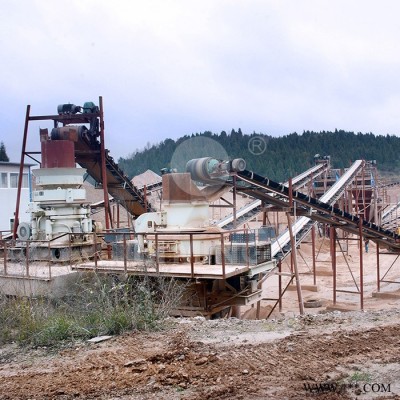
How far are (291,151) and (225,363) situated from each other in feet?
274

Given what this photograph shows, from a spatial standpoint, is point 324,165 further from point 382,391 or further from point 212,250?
point 382,391

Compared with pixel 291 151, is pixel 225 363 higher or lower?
lower

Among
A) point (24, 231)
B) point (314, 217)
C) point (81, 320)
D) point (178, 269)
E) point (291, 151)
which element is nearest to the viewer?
point (81, 320)

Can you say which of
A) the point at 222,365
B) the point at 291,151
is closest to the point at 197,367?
the point at 222,365

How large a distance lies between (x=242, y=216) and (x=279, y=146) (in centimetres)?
7032

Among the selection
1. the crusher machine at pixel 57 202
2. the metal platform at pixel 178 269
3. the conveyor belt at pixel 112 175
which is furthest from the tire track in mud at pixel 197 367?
the conveyor belt at pixel 112 175

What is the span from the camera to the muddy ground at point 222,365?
Answer: 5199 mm

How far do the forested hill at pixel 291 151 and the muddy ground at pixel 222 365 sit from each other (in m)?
68.3

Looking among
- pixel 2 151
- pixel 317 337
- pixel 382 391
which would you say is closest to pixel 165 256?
pixel 317 337

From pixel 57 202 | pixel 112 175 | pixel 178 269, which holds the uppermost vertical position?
pixel 112 175

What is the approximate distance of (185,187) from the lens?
1316 centimetres

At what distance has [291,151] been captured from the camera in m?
87.4

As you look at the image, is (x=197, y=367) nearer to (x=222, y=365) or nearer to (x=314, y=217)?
(x=222, y=365)

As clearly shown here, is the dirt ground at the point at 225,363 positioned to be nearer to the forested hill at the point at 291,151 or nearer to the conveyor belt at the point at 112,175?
the conveyor belt at the point at 112,175
